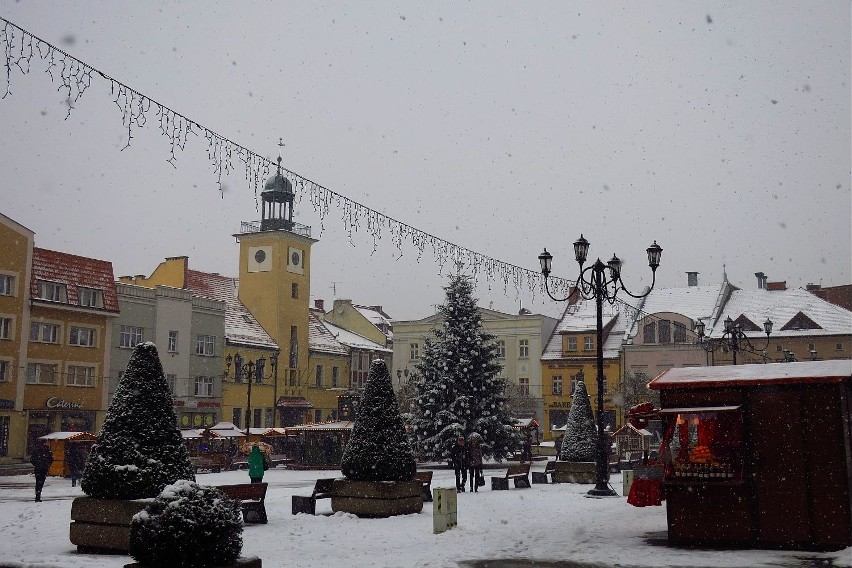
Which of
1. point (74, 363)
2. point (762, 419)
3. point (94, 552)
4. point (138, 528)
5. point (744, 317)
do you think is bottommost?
point (94, 552)

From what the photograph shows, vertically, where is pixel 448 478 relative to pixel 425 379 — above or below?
below

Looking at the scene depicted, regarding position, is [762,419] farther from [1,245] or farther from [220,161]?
[1,245]

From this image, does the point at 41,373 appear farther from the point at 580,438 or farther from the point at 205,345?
the point at 580,438

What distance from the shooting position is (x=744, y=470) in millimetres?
14555

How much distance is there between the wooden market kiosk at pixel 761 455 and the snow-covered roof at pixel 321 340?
193 feet

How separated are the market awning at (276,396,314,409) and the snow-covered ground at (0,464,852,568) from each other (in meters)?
41.8

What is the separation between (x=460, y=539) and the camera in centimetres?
1600

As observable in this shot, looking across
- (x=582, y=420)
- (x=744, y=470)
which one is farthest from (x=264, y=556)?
(x=582, y=420)

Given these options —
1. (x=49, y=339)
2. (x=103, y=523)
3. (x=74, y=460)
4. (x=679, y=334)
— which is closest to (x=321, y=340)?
(x=679, y=334)

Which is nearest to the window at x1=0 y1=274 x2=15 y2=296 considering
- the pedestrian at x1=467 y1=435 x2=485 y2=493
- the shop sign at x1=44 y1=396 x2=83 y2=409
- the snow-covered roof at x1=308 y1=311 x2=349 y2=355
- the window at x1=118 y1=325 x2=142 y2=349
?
the shop sign at x1=44 y1=396 x2=83 y2=409

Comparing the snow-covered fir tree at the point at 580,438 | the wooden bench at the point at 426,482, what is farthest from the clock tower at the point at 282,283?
the wooden bench at the point at 426,482

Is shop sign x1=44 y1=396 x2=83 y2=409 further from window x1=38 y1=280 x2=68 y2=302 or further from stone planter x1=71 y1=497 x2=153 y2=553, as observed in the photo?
stone planter x1=71 y1=497 x2=153 y2=553

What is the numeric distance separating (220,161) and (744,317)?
174 feet

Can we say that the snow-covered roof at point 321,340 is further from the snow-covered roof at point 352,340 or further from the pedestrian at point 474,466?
the pedestrian at point 474,466
